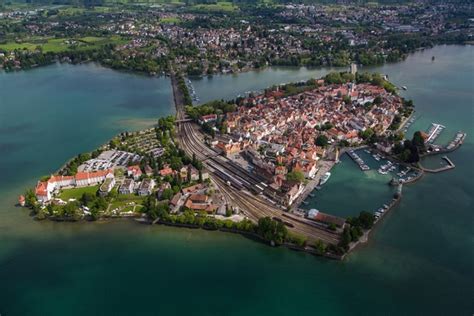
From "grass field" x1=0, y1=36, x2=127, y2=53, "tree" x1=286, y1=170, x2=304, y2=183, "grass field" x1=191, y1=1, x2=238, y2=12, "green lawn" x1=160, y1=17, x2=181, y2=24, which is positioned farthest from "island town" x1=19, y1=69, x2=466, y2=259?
"grass field" x1=191, y1=1, x2=238, y2=12

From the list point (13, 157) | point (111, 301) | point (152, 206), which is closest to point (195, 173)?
point (152, 206)

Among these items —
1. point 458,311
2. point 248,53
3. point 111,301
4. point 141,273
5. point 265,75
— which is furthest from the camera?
point 248,53

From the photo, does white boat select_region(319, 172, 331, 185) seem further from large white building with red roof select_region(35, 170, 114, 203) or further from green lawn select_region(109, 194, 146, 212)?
large white building with red roof select_region(35, 170, 114, 203)

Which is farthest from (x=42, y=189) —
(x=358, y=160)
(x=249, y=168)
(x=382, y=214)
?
(x=358, y=160)

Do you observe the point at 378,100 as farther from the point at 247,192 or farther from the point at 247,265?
the point at 247,265

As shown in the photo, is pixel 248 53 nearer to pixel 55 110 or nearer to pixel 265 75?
pixel 265 75
